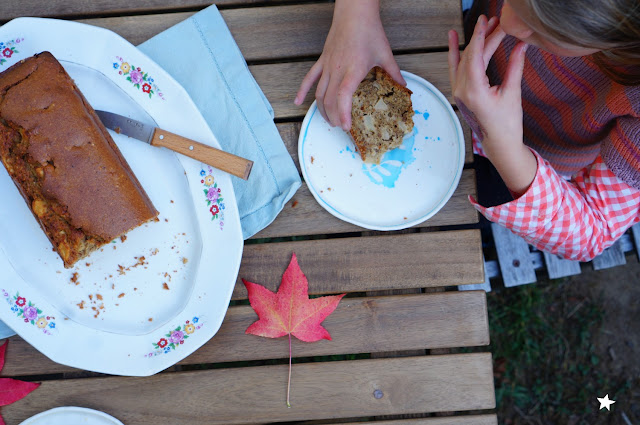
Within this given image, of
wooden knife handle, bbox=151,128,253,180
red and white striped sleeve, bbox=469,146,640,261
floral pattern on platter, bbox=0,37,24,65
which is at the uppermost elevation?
floral pattern on platter, bbox=0,37,24,65

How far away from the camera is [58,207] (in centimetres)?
116

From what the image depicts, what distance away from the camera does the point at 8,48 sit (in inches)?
49.3

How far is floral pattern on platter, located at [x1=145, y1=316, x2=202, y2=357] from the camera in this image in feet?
4.15

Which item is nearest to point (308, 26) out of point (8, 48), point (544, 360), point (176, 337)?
point (8, 48)

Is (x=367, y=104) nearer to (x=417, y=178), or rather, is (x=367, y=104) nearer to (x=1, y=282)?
(x=417, y=178)

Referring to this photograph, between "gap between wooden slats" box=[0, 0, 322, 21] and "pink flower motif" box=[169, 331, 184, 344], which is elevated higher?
"gap between wooden slats" box=[0, 0, 322, 21]

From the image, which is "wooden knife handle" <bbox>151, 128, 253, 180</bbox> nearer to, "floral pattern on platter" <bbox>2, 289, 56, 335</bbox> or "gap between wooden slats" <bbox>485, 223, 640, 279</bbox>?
"floral pattern on platter" <bbox>2, 289, 56, 335</bbox>

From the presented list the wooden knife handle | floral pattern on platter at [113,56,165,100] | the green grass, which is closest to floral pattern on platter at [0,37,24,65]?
floral pattern on platter at [113,56,165,100]

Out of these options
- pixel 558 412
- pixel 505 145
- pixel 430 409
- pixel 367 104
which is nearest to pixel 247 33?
pixel 367 104

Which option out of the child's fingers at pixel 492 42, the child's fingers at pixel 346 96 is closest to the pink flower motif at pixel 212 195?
the child's fingers at pixel 346 96

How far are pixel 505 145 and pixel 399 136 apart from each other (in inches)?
10.7

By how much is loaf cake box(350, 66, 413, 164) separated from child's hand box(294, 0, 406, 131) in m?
0.03

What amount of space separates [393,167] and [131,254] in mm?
771

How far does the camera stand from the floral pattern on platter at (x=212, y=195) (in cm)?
128
